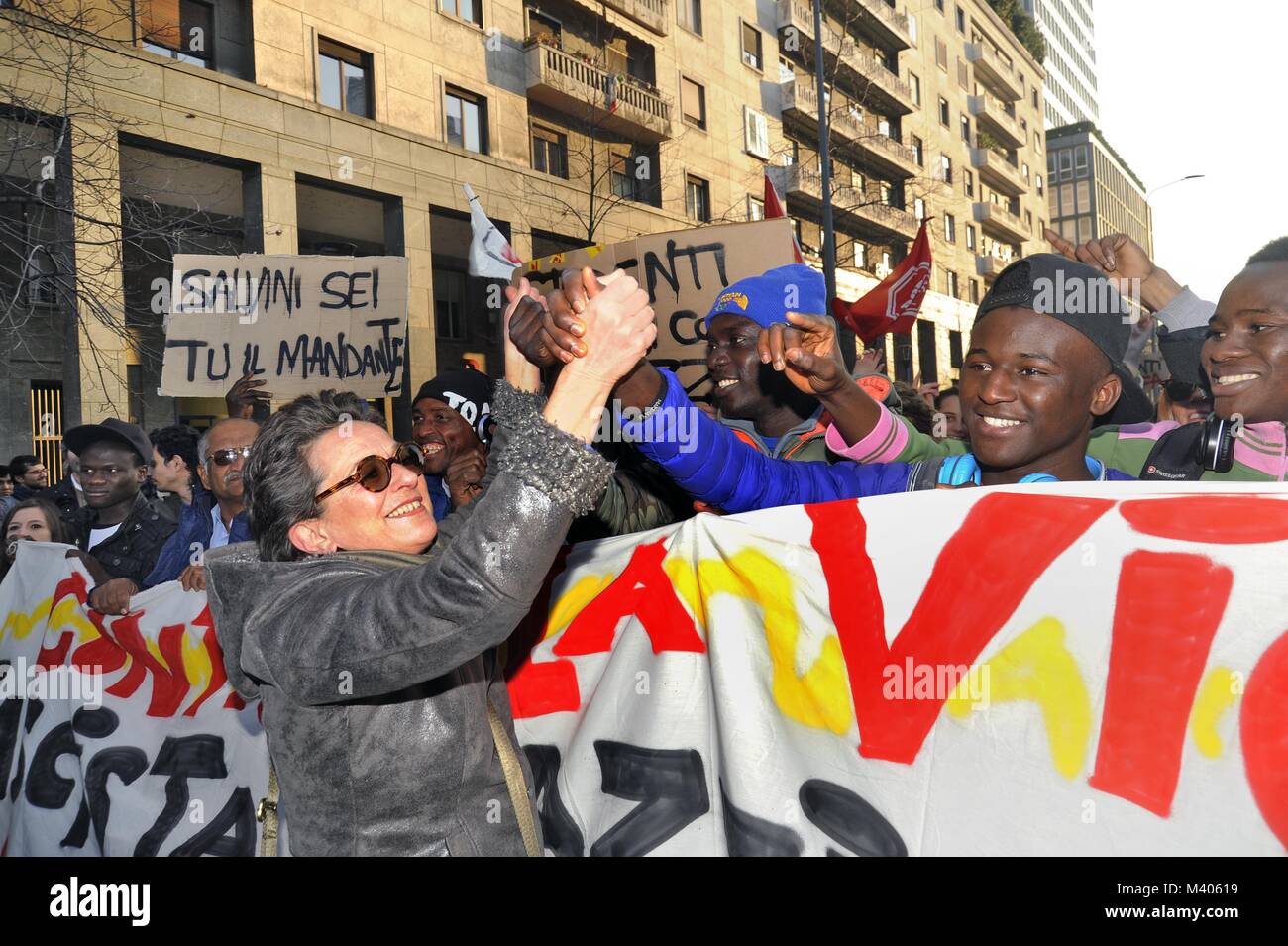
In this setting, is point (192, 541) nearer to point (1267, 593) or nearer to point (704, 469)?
point (704, 469)

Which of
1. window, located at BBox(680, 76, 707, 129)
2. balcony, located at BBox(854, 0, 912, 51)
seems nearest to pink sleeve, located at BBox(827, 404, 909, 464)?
window, located at BBox(680, 76, 707, 129)

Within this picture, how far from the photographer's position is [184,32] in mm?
13055

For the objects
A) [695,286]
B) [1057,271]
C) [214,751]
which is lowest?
[214,751]

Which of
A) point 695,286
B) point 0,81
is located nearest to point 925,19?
point 0,81

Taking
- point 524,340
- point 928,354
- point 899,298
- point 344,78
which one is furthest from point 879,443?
point 928,354

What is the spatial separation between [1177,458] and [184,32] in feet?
48.3

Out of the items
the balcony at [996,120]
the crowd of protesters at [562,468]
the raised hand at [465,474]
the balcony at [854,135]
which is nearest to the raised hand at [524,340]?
the crowd of protesters at [562,468]

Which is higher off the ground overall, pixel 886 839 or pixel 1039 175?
pixel 1039 175

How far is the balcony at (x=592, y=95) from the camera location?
1795 centimetres

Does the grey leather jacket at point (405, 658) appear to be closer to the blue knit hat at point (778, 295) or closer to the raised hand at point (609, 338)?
the raised hand at point (609, 338)

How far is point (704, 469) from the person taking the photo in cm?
220

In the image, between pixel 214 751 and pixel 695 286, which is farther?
pixel 695 286

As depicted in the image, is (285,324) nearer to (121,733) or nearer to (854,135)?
(121,733)
